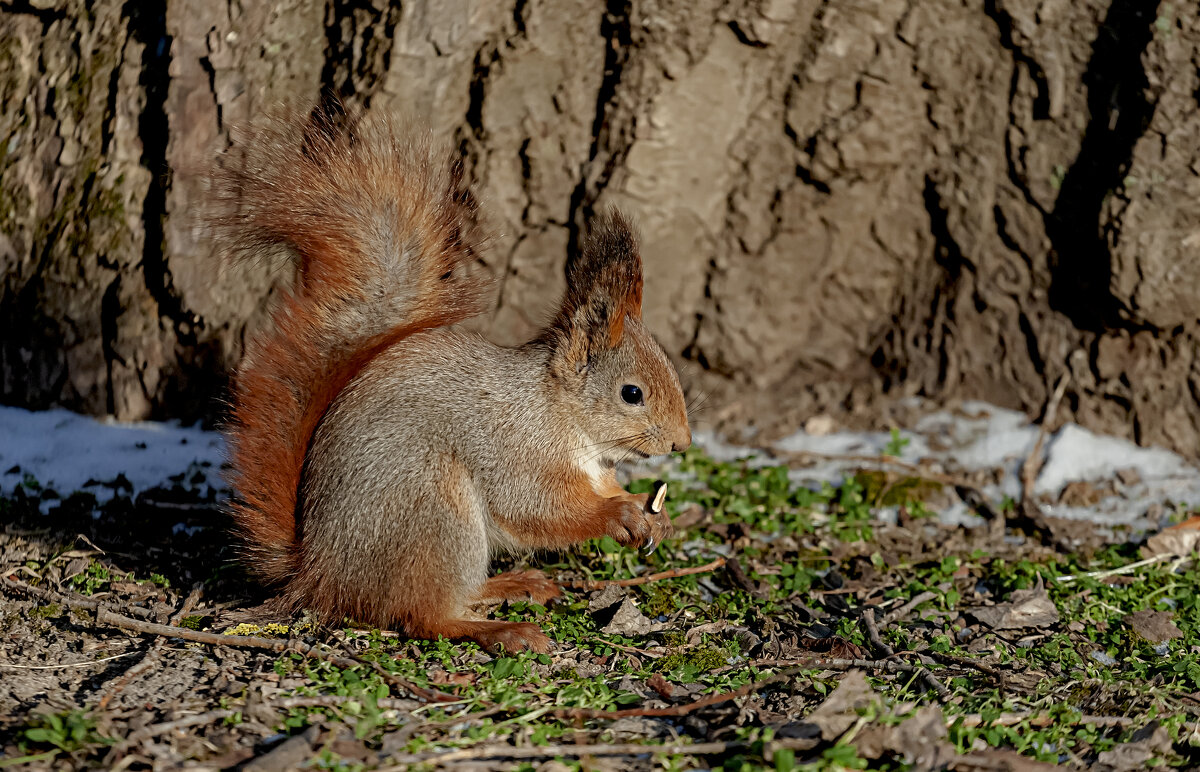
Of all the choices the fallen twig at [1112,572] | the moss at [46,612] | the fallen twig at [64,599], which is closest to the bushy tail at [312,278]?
the fallen twig at [64,599]

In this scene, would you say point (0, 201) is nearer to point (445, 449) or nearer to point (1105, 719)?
point (445, 449)

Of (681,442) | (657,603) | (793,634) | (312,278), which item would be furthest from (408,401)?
(793,634)

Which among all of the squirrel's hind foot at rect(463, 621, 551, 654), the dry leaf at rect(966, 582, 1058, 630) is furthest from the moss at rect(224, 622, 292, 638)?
the dry leaf at rect(966, 582, 1058, 630)

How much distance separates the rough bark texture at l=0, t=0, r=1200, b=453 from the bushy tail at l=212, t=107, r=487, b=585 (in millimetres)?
657

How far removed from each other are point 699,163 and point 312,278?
153 cm

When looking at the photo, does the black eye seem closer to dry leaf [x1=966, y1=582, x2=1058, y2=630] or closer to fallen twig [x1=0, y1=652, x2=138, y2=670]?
dry leaf [x1=966, y1=582, x2=1058, y2=630]

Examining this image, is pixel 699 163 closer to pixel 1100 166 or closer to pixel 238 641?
pixel 1100 166

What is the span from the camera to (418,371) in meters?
2.53

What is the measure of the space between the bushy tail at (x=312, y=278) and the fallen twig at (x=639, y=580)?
0.75 metres

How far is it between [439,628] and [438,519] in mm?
238

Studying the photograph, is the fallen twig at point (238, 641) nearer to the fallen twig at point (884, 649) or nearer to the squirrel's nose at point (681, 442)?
the squirrel's nose at point (681, 442)

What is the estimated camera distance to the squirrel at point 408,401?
240 centimetres

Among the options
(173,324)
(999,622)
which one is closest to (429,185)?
(173,324)

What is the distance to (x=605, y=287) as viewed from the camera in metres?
2.64
